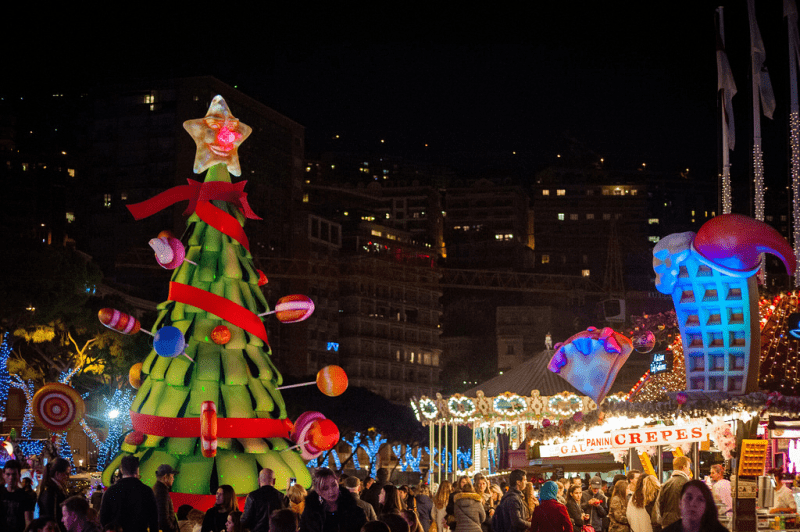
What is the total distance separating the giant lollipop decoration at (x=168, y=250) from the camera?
1734 centimetres

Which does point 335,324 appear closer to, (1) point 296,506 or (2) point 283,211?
(2) point 283,211

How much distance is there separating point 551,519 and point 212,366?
32.3 feet

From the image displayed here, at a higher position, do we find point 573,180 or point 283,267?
point 573,180

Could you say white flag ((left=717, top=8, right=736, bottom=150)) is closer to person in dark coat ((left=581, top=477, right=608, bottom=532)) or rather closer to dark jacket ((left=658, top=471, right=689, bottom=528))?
person in dark coat ((left=581, top=477, right=608, bottom=532))

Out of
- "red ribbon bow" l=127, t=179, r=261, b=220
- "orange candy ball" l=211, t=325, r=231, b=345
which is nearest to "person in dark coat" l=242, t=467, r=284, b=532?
"orange candy ball" l=211, t=325, r=231, b=345

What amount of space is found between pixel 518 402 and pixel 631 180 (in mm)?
99047

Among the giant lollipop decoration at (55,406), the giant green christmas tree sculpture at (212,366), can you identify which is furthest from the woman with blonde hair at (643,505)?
the giant lollipop decoration at (55,406)

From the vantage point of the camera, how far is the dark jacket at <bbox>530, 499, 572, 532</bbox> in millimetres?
9638

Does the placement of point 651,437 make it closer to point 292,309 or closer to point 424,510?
point 424,510

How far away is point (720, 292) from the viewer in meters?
17.3

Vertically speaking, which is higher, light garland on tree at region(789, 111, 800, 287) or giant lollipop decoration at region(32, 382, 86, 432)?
light garland on tree at region(789, 111, 800, 287)

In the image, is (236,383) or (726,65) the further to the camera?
(726,65)

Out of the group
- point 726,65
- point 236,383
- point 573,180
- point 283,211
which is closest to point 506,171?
point 573,180

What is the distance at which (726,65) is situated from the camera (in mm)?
25109
